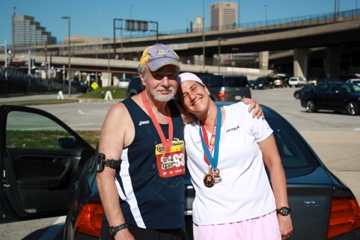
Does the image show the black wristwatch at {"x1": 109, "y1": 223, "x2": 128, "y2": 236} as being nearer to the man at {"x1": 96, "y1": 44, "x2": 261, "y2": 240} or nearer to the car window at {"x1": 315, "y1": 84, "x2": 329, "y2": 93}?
the man at {"x1": 96, "y1": 44, "x2": 261, "y2": 240}

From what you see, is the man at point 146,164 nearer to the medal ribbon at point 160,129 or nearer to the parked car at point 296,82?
the medal ribbon at point 160,129

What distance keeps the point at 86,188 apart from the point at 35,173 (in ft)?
6.09

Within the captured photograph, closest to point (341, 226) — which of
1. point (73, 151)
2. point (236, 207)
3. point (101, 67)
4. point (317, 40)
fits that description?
point (236, 207)

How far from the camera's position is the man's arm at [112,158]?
7.66ft

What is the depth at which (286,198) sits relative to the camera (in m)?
2.53

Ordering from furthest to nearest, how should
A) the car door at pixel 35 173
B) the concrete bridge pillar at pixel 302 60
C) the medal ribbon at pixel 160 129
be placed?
the concrete bridge pillar at pixel 302 60 < the car door at pixel 35 173 < the medal ribbon at pixel 160 129

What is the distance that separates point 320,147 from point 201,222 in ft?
28.8

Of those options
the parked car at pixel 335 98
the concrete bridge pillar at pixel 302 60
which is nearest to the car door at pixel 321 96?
the parked car at pixel 335 98

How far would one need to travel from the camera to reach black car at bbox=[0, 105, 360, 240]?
2.72 meters

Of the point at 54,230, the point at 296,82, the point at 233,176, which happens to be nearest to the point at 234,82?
the point at 54,230

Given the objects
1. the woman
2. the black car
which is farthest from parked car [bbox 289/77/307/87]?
the woman

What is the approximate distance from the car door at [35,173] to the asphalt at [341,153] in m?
4.02

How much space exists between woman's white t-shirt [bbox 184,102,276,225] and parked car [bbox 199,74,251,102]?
20536 millimetres

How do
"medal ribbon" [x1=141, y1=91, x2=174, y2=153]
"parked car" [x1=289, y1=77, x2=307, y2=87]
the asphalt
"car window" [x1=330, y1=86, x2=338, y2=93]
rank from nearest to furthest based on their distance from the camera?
1. "medal ribbon" [x1=141, y1=91, x2=174, y2=153]
2. the asphalt
3. "car window" [x1=330, y1=86, x2=338, y2=93]
4. "parked car" [x1=289, y1=77, x2=307, y2=87]
